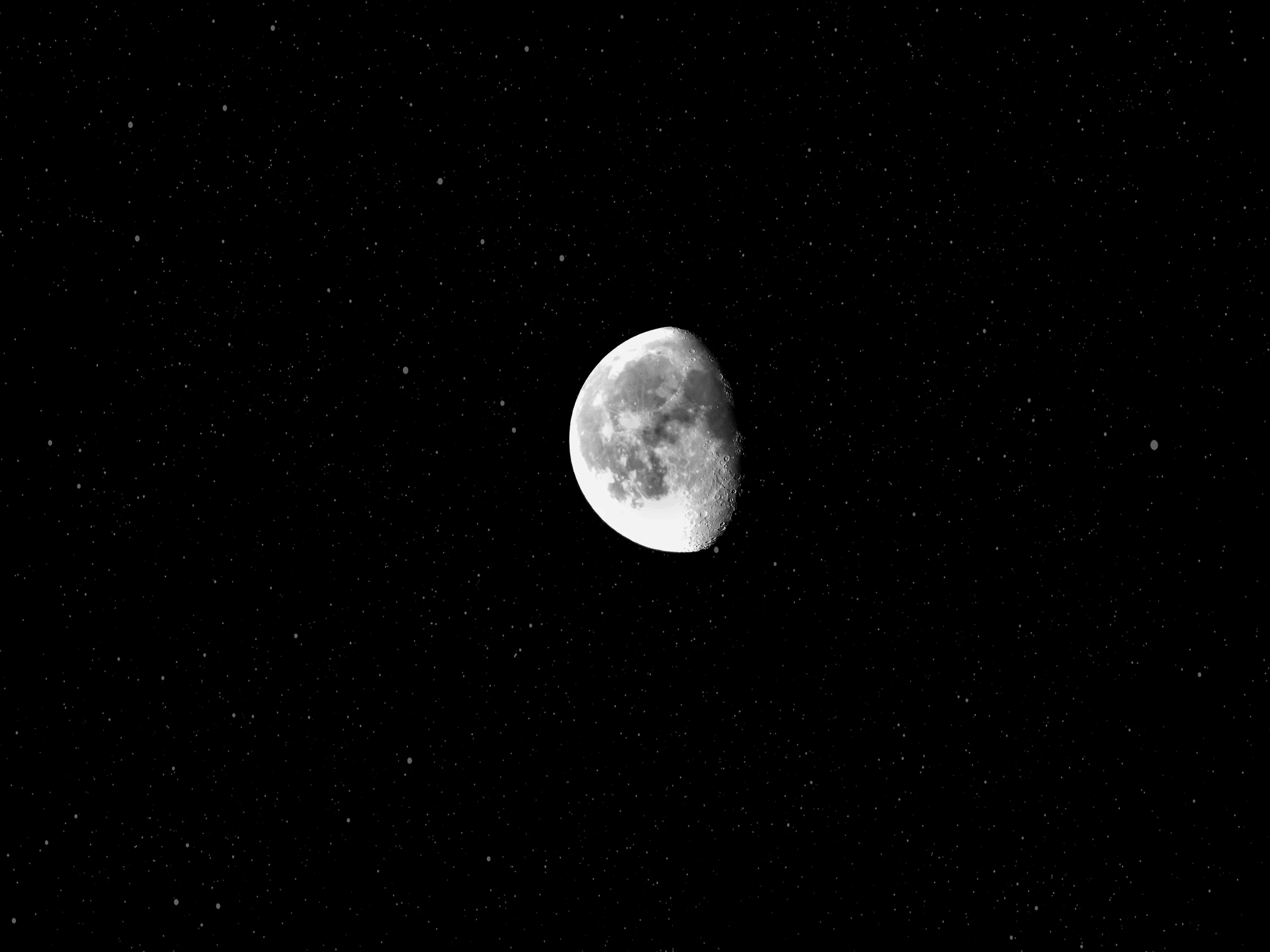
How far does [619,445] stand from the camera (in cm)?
423

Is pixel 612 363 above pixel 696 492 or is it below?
above

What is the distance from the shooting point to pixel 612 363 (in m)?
4.54

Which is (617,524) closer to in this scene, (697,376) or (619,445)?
(619,445)

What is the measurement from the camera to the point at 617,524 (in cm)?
450

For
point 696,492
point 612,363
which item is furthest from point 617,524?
point 612,363

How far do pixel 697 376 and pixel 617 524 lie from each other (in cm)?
74

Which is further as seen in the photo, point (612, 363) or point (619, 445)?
point (612, 363)

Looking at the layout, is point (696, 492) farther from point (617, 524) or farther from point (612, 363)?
point (612, 363)

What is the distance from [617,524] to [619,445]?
44cm

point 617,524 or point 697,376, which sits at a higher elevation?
point 697,376

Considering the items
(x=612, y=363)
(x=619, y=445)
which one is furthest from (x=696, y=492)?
(x=612, y=363)

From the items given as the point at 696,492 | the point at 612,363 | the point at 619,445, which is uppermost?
the point at 612,363

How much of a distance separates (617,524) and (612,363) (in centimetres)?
→ 71

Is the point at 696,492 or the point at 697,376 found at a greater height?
the point at 697,376
